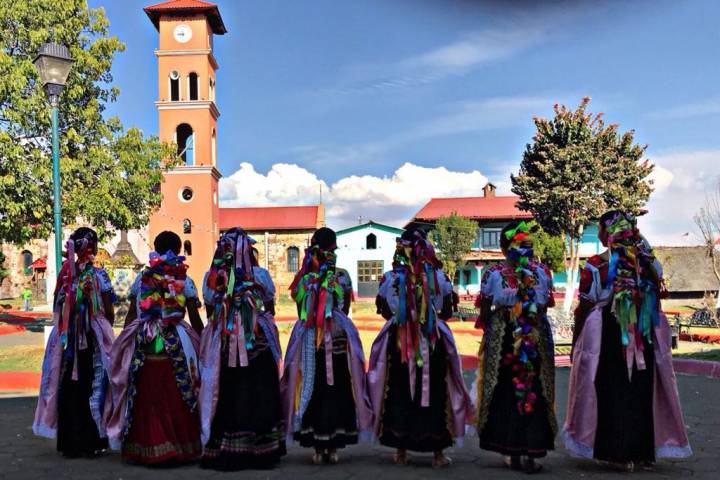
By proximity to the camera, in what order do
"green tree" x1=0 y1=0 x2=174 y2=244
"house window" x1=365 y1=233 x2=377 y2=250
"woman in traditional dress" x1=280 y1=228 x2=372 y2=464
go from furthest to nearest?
1. "house window" x1=365 y1=233 x2=377 y2=250
2. "green tree" x1=0 y1=0 x2=174 y2=244
3. "woman in traditional dress" x1=280 y1=228 x2=372 y2=464

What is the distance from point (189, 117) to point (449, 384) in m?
29.5

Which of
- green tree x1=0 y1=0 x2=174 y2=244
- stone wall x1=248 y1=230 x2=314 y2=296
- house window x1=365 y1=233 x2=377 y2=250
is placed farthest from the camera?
stone wall x1=248 y1=230 x2=314 y2=296

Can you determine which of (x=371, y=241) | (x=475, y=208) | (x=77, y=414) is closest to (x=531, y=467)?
(x=77, y=414)

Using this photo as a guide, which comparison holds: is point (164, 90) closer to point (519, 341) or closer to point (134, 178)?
point (134, 178)

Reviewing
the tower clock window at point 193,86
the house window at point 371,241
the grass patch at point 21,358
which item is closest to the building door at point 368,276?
the house window at point 371,241

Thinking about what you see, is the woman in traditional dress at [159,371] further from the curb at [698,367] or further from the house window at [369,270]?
the house window at [369,270]

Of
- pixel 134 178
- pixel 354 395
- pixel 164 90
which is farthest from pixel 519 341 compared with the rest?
pixel 164 90

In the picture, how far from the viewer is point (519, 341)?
16.2 ft

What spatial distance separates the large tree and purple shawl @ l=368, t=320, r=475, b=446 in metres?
21.4

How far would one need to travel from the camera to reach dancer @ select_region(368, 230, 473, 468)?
5.01 metres

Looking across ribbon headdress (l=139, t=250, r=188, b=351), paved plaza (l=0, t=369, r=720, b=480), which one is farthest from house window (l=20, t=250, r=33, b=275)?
ribbon headdress (l=139, t=250, r=188, b=351)

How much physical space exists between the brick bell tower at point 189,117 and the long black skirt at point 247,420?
91.0ft

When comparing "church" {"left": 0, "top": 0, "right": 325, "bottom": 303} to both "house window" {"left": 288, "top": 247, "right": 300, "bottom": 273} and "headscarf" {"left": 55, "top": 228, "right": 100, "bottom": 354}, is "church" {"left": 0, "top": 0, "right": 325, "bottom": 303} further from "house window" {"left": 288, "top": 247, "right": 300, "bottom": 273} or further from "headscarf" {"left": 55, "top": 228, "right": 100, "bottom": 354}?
"headscarf" {"left": 55, "top": 228, "right": 100, "bottom": 354}

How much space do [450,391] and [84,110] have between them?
14808 millimetres
